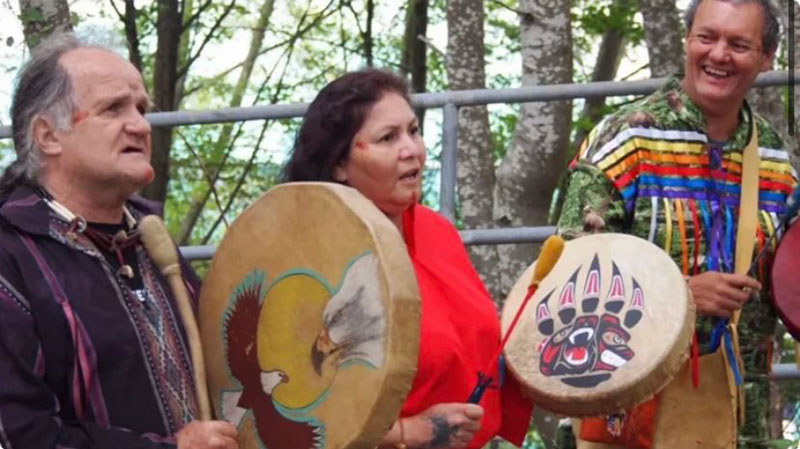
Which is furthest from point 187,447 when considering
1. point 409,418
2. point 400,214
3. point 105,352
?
point 400,214

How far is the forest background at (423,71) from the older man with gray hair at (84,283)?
0.21m

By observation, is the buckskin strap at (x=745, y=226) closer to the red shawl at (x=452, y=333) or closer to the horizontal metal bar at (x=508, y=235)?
the red shawl at (x=452, y=333)

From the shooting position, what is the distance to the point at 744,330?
4.96 metres

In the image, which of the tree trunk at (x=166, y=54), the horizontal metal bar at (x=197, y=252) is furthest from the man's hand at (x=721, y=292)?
the tree trunk at (x=166, y=54)

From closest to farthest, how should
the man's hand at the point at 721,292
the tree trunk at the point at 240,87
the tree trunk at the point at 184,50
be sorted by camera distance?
the man's hand at the point at 721,292
the tree trunk at the point at 240,87
the tree trunk at the point at 184,50

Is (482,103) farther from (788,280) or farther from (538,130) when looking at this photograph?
(788,280)

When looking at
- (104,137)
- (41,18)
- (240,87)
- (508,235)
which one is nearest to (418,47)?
(240,87)

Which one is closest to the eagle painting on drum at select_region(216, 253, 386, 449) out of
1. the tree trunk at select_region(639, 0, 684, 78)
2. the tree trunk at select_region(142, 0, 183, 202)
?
the tree trunk at select_region(639, 0, 684, 78)

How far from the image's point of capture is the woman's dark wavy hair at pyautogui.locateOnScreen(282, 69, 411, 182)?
4430mm

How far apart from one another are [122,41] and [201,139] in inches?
372

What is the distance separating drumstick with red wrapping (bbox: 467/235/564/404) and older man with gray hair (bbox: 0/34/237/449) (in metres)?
0.59

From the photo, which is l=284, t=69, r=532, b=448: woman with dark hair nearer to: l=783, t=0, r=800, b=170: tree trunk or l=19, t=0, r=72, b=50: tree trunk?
l=783, t=0, r=800, b=170: tree trunk

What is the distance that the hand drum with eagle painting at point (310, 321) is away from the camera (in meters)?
3.73

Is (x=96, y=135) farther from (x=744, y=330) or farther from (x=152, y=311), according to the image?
(x=744, y=330)
